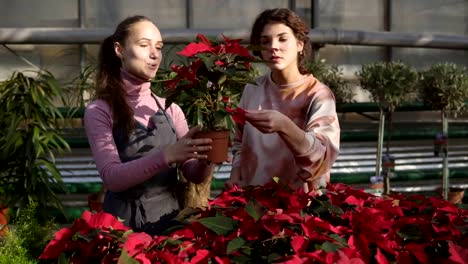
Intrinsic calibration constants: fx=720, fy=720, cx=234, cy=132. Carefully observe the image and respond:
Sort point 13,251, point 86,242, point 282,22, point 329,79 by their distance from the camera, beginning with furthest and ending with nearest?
point 329,79
point 282,22
point 13,251
point 86,242

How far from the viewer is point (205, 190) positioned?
3.97 meters

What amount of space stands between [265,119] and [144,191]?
1.62 feet

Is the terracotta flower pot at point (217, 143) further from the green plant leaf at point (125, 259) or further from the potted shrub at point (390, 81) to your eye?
the potted shrub at point (390, 81)

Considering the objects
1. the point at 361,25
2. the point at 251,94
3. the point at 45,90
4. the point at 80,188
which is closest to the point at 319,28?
the point at 361,25

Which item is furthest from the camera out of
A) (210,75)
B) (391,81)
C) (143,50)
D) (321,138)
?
(391,81)

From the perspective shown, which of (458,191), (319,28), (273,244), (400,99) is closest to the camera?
(273,244)

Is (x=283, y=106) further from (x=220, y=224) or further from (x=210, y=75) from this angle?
(x=220, y=224)

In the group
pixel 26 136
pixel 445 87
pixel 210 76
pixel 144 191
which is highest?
pixel 210 76

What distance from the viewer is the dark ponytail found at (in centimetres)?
193

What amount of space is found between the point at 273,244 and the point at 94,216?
0.32 metres

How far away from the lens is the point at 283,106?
6.68ft

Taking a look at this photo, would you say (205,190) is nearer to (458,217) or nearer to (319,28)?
(458,217)

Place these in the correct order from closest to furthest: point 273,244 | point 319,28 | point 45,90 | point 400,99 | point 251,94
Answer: point 273,244 < point 251,94 < point 45,90 < point 400,99 < point 319,28

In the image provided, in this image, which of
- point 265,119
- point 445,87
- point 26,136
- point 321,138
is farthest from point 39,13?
point 265,119
